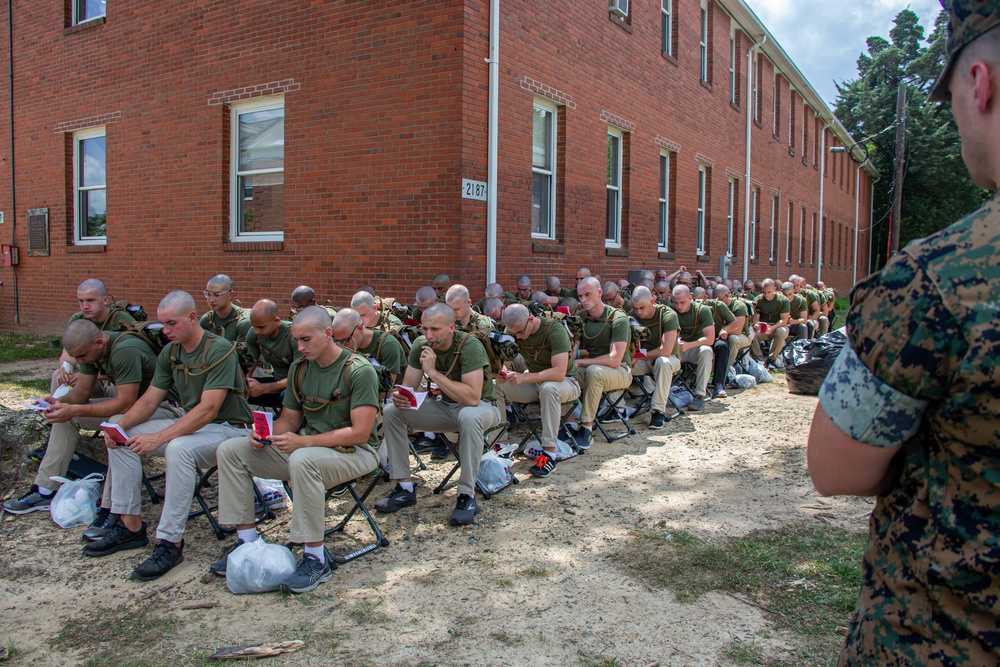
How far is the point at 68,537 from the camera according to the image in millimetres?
4961

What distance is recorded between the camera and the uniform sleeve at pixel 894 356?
1128 millimetres

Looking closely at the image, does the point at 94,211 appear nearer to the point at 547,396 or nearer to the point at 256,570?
the point at 547,396

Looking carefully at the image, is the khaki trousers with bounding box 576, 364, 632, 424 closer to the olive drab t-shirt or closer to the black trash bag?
the olive drab t-shirt

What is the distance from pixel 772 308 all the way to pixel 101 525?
37.6 ft

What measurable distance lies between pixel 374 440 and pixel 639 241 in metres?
9.57

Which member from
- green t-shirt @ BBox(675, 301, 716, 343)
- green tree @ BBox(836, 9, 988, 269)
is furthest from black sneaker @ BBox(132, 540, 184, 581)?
green tree @ BBox(836, 9, 988, 269)

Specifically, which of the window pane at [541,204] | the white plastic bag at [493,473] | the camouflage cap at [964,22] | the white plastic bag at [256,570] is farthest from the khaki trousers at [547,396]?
the camouflage cap at [964,22]

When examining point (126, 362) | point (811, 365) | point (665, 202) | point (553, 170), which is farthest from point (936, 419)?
point (665, 202)

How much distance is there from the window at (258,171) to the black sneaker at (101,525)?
591 cm

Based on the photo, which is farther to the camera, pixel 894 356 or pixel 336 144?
pixel 336 144

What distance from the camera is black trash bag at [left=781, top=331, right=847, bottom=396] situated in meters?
10.2

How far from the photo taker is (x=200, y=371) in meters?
4.86

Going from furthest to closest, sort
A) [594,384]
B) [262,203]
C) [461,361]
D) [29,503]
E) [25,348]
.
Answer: [25,348]
[262,203]
[594,384]
[461,361]
[29,503]

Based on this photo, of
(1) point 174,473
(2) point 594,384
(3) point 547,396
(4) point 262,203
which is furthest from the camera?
(4) point 262,203
